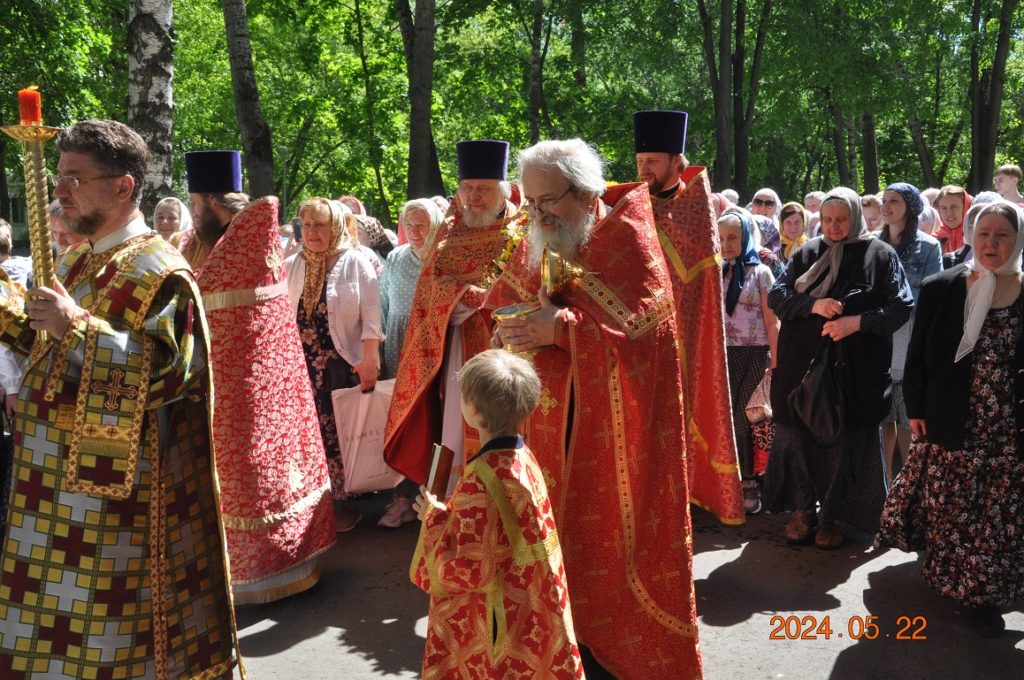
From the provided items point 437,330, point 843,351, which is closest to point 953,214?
point 843,351

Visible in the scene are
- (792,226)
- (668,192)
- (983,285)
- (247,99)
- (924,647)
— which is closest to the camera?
(924,647)

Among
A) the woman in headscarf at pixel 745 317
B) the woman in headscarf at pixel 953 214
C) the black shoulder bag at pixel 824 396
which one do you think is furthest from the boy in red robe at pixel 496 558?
the woman in headscarf at pixel 953 214

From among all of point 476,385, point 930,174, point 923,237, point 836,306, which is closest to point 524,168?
point 476,385

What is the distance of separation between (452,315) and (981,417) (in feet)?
9.24

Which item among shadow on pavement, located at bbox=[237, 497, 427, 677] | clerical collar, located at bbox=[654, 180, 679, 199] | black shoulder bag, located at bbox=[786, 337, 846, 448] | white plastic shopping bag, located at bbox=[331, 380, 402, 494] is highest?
clerical collar, located at bbox=[654, 180, 679, 199]

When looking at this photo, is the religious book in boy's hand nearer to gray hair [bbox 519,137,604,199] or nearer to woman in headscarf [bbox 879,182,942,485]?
gray hair [bbox 519,137,604,199]

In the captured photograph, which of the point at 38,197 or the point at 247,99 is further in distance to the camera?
the point at 247,99

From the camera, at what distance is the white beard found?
4.12 meters

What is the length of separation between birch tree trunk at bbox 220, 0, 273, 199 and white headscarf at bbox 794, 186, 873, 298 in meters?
7.09

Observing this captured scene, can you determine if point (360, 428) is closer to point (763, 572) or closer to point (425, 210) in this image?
point (425, 210)

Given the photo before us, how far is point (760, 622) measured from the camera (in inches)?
204

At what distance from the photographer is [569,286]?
4.14m

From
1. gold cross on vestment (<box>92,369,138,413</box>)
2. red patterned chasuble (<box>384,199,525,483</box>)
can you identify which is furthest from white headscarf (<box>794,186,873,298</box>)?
gold cross on vestment (<box>92,369,138,413</box>)

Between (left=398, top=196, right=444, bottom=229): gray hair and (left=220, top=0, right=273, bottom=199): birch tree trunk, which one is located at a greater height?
(left=220, top=0, right=273, bottom=199): birch tree trunk
